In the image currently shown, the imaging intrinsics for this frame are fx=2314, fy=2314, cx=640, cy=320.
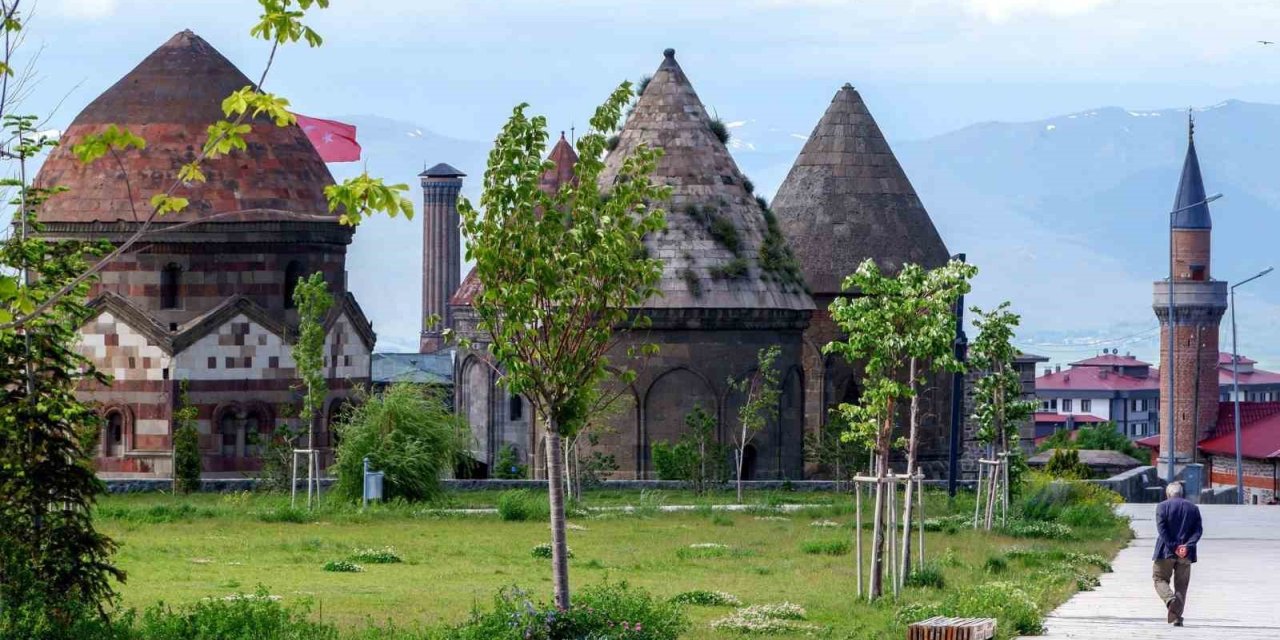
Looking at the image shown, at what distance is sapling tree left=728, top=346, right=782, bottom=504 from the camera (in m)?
46.8

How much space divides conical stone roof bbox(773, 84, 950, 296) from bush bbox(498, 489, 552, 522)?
1732 cm

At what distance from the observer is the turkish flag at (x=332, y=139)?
57.3 m

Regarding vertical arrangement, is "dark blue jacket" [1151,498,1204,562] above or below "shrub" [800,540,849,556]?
above

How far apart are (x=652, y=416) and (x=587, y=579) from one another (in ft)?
77.0

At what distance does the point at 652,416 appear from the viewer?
5075 cm

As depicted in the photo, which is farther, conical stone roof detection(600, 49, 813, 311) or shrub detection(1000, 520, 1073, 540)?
conical stone roof detection(600, 49, 813, 311)

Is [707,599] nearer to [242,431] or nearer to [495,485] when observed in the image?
[495,485]

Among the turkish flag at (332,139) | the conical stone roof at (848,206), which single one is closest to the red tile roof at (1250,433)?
the conical stone roof at (848,206)

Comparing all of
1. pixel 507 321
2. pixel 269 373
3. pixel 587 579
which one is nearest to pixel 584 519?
pixel 587 579

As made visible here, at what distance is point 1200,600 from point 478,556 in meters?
10.1

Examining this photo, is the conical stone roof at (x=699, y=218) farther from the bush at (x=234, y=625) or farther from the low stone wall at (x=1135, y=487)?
the bush at (x=234, y=625)

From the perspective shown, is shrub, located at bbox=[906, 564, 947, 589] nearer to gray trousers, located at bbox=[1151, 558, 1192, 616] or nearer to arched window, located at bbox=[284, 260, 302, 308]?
gray trousers, located at bbox=[1151, 558, 1192, 616]

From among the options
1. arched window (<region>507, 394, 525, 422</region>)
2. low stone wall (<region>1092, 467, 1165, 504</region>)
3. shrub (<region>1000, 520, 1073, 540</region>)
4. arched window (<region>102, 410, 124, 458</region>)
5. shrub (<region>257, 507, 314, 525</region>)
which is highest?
arched window (<region>507, 394, 525, 422</region>)

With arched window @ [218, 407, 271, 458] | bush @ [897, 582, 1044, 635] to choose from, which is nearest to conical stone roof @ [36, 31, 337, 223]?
arched window @ [218, 407, 271, 458]
